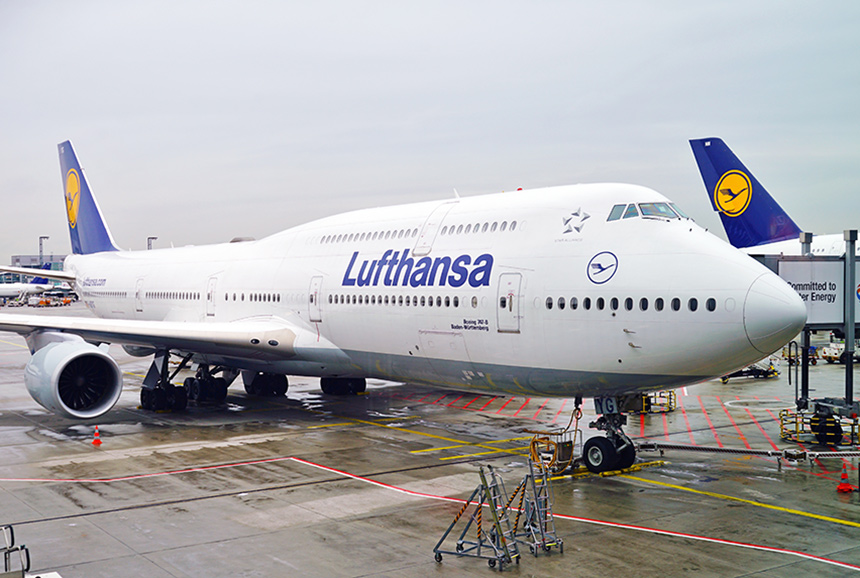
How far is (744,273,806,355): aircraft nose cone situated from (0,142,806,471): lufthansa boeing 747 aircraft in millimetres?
30

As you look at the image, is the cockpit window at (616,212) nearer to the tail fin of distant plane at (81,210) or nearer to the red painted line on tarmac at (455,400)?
the red painted line on tarmac at (455,400)

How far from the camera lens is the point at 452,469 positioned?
15.0 metres

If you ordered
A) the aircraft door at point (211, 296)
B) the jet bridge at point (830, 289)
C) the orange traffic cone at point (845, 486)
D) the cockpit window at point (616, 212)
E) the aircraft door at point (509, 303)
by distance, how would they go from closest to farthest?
the orange traffic cone at point (845, 486)
the cockpit window at point (616, 212)
the aircraft door at point (509, 303)
the jet bridge at point (830, 289)
the aircraft door at point (211, 296)

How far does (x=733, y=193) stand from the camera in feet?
104

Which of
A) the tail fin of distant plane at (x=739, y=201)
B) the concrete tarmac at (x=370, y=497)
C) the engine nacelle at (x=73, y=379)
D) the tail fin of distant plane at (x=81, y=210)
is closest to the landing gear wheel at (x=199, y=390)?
the concrete tarmac at (x=370, y=497)

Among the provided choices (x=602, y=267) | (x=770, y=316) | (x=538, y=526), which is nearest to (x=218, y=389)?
(x=602, y=267)

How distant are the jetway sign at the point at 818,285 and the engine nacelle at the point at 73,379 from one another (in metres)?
15.0

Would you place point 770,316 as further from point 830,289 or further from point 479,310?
point 830,289

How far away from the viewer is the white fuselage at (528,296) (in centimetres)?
1276

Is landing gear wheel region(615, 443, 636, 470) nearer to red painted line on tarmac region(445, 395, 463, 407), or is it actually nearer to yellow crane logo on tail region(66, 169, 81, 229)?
red painted line on tarmac region(445, 395, 463, 407)

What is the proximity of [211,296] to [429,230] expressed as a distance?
9121 mm

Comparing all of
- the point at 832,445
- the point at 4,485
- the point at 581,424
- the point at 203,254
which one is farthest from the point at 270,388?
the point at 832,445

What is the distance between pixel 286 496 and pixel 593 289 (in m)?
6.17

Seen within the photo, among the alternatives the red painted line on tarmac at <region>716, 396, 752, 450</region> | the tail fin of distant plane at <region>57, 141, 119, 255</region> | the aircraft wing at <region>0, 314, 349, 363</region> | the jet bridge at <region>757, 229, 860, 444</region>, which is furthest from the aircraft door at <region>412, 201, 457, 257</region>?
the tail fin of distant plane at <region>57, 141, 119, 255</region>
